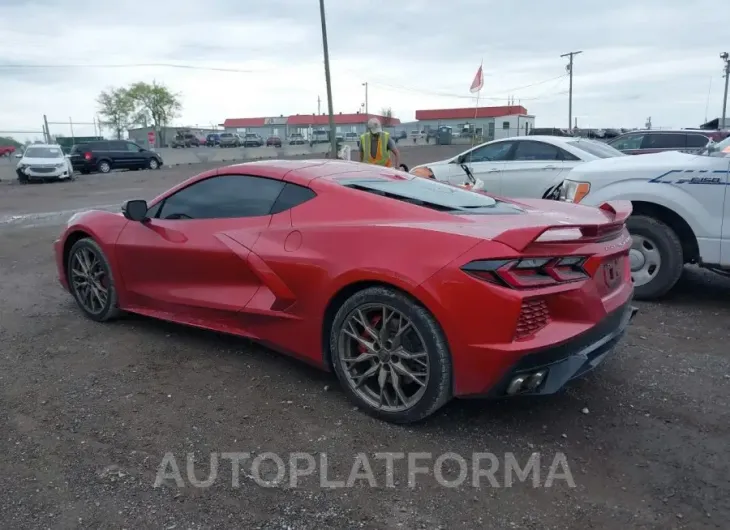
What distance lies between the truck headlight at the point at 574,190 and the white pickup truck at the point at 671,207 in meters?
0.02

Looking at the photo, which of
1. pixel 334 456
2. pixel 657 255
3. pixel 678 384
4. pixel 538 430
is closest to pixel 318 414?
pixel 334 456

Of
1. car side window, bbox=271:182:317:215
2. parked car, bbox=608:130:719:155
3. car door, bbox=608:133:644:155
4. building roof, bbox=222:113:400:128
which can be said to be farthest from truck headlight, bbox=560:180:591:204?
building roof, bbox=222:113:400:128

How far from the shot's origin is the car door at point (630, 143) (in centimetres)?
1584

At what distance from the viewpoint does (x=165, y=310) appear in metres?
4.46

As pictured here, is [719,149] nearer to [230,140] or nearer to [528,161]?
[528,161]

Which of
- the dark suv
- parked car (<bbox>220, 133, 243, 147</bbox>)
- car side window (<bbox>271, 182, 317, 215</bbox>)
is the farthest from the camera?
parked car (<bbox>220, 133, 243, 147</bbox>)

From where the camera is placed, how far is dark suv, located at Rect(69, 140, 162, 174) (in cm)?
2828

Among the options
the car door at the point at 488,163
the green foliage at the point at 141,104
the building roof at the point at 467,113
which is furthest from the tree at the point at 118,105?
the car door at the point at 488,163

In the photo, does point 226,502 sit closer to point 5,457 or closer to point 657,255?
point 5,457

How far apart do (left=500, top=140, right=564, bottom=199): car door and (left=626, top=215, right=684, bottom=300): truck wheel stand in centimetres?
366

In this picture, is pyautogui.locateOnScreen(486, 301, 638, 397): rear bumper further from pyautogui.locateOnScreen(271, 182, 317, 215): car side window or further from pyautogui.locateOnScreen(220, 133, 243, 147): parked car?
pyautogui.locateOnScreen(220, 133, 243, 147): parked car

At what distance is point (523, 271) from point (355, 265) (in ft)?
2.87

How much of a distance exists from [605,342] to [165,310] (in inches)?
118

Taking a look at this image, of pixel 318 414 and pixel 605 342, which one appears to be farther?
pixel 318 414
